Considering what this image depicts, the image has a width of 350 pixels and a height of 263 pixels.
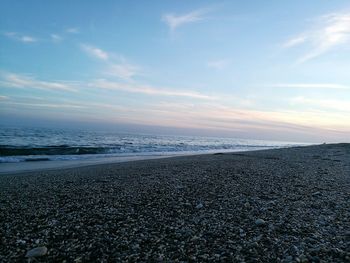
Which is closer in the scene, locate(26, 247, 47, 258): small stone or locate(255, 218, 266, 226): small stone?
locate(26, 247, 47, 258): small stone

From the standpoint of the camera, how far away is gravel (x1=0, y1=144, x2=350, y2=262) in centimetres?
397

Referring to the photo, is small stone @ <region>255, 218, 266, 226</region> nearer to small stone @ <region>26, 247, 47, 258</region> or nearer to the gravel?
the gravel

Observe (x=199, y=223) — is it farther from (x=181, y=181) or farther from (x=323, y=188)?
(x=323, y=188)

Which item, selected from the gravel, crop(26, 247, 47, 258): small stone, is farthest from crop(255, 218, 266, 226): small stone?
crop(26, 247, 47, 258): small stone

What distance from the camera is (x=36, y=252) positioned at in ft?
13.2

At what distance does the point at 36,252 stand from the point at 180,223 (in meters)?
2.44

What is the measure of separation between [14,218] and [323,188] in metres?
8.31

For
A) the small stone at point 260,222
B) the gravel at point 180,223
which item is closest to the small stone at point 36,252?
the gravel at point 180,223

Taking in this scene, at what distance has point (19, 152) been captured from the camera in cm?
2464

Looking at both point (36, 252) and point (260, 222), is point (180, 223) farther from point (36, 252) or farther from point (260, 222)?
point (36, 252)

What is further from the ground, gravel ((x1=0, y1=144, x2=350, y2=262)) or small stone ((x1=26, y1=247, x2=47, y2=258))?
gravel ((x1=0, y1=144, x2=350, y2=262))

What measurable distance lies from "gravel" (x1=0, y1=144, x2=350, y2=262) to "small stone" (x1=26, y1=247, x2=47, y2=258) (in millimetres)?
43

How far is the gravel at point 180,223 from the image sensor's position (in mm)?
3969

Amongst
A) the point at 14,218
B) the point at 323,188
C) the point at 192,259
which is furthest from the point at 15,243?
the point at 323,188
